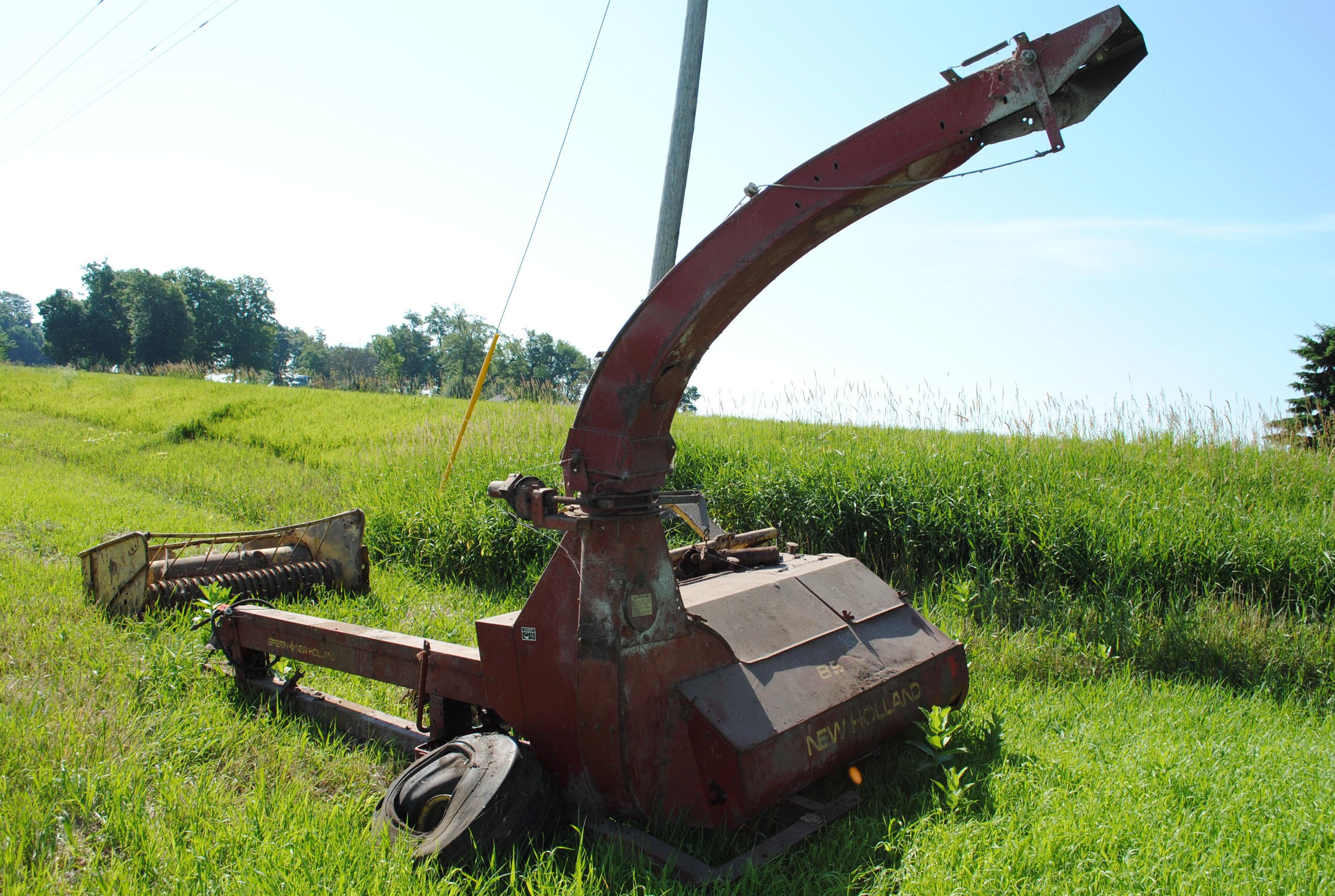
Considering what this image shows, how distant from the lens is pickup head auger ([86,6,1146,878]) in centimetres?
254

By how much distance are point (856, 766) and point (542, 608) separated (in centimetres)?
165

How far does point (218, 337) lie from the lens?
70500 millimetres

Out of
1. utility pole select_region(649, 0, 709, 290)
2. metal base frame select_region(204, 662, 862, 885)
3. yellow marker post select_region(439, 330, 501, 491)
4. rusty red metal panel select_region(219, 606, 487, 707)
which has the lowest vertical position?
metal base frame select_region(204, 662, 862, 885)

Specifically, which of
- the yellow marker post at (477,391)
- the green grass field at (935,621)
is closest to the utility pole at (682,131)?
the yellow marker post at (477,391)

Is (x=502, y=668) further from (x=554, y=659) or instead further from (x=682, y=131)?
(x=682, y=131)

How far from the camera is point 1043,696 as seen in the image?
454 centimetres

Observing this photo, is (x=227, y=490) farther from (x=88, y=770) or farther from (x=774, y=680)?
(x=774, y=680)

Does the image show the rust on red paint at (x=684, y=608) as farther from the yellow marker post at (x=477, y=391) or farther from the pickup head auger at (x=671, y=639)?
the yellow marker post at (x=477, y=391)

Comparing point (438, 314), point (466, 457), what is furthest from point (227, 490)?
point (438, 314)

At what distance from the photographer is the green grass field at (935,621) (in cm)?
276

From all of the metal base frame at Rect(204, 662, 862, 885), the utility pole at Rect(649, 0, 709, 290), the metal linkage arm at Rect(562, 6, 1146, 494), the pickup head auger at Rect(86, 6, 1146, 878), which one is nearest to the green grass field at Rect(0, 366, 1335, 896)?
the metal base frame at Rect(204, 662, 862, 885)

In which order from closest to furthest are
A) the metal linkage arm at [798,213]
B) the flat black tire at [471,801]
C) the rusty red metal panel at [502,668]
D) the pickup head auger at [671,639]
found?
the metal linkage arm at [798,213] < the pickup head auger at [671,639] < the flat black tire at [471,801] < the rusty red metal panel at [502,668]

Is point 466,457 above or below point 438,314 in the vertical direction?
below

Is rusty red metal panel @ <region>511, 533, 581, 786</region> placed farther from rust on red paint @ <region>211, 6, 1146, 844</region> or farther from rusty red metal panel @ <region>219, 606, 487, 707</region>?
rusty red metal panel @ <region>219, 606, 487, 707</region>
